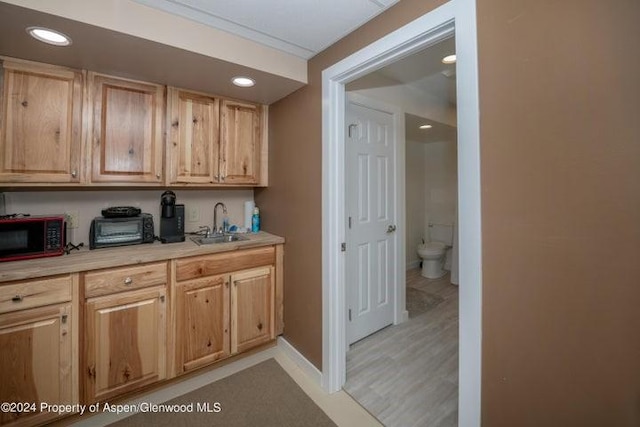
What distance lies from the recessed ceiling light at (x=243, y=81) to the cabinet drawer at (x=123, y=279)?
138cm

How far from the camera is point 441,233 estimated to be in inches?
179

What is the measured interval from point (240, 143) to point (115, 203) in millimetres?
1089

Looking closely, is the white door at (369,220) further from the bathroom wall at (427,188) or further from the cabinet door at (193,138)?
the bathroom wall at (427,188)

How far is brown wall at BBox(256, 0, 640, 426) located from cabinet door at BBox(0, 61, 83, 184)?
229cm

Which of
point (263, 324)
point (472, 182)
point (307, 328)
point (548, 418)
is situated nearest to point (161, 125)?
point (263, 324)

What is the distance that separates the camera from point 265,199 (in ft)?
8.37

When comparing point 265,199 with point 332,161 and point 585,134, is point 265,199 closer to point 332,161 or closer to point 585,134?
point 332,161

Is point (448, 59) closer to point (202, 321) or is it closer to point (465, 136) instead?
point (465, 136)

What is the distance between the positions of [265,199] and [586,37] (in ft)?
7.35

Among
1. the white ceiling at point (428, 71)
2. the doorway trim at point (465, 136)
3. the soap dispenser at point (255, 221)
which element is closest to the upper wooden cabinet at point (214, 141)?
the soap dispenser at point (255, 221)

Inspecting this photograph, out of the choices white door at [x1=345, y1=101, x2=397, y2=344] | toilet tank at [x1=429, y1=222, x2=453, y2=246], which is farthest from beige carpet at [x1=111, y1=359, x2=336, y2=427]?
toilet tank at [x1=429, y1=222, x2=453, y2=246]

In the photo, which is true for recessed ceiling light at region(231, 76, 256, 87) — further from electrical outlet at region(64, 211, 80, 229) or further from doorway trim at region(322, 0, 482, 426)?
electrical outlet at region(64, 211, 80, 229)

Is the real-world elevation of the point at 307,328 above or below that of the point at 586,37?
below

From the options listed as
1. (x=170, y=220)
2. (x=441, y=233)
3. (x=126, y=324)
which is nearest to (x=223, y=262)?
(x=170, y=220)
